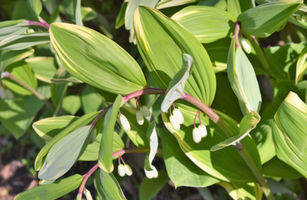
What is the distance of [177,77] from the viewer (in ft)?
1.90

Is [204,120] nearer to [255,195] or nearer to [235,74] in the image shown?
[235,74]

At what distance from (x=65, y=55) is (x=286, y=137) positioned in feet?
2.08

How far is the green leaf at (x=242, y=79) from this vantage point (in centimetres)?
74

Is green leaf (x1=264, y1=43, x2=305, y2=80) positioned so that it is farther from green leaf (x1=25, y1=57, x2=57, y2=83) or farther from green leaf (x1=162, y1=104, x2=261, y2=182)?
green leaf (x1=25, y1=57, x2=57, y2=83)

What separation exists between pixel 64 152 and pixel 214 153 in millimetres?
495

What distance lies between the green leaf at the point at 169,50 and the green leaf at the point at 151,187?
0.61 m

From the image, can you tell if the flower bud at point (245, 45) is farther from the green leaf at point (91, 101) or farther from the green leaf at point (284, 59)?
the green leaf at point (91, 101)

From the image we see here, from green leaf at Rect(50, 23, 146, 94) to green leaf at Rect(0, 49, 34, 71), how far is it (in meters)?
0.57

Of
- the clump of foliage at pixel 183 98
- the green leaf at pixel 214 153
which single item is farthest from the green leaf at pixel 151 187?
the green leaf at pixel 214 153

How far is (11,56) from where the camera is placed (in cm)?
123

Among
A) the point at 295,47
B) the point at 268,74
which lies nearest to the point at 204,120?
the point at 268,74

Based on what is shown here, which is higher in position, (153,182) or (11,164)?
(153,182)

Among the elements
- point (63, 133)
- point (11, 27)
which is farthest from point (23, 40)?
point (63, 133)

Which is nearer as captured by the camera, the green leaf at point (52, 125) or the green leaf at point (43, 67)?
the green leaf at point (52, 125)
